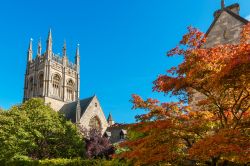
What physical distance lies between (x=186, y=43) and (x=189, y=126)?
9.95ft

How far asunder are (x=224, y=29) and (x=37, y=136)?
22678 millimetres

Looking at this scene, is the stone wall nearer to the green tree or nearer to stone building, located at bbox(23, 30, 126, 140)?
stone building, located at bbox(23, 30, 126, 140)

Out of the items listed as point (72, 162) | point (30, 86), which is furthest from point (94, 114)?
point (72, 162)

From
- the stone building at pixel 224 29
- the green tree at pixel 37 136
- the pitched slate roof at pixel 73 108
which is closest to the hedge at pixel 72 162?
the green tree at pixel 37 136

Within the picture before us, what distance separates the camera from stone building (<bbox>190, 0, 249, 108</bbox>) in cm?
1814

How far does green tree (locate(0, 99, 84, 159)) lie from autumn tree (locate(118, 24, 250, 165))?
70.4 feet

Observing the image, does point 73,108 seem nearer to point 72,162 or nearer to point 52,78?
point 52,78

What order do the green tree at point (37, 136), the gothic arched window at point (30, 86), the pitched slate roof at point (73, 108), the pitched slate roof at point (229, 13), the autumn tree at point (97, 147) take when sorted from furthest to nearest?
the gothic arched window at point (30, 86), the pitched slate roof at point (73, 108), the autumn tree at point (97, 147), the green tree at point (37, 136), the pitched slate roof at point (229, 13)

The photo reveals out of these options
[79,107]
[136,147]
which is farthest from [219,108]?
[79,107]

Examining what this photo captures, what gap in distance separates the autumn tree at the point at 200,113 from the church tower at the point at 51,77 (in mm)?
62066

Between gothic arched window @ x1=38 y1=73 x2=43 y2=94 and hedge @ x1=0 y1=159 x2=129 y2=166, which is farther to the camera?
gothic arched window @ x1=38 y1=73 x2=43 y2=94

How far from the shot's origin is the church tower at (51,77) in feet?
250

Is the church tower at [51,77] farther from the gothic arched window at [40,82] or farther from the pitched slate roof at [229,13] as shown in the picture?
the pitched slate roof at [229,13]

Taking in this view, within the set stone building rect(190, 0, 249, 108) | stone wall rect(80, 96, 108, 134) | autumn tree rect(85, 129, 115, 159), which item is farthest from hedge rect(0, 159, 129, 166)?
stone wall rect(80, 96, 108, 134)
